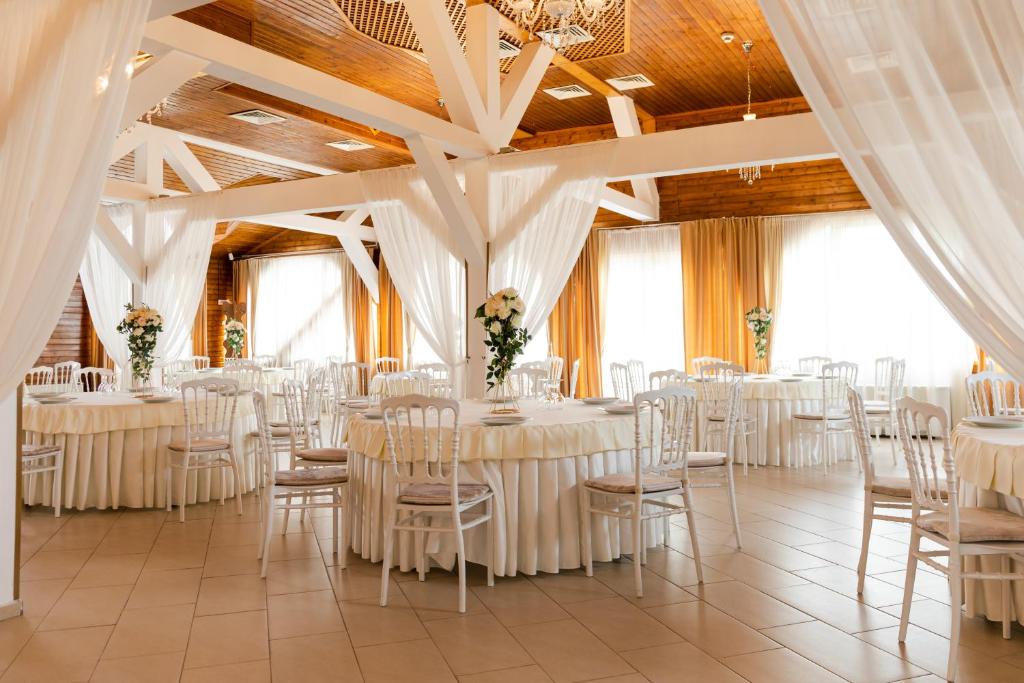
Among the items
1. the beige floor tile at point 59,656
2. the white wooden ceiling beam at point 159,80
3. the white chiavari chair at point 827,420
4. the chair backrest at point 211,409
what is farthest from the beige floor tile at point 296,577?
the white chiavari chair at point 827,420

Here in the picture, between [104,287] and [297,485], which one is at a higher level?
[104,287]

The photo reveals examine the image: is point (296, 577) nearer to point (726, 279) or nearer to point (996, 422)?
point (996, 422)

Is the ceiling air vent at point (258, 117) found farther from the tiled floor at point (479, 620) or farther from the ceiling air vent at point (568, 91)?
the tiled floor at point (479, 620)

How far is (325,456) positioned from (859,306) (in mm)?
7773

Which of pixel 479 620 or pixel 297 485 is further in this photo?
pixel 297 485

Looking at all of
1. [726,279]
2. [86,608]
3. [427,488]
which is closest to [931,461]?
[427,488]

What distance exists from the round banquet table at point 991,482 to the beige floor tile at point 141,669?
3.39 meters

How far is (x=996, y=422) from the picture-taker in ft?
13.4

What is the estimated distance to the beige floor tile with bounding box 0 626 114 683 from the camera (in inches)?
125

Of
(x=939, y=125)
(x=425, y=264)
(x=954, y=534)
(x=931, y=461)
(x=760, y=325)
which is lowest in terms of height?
(x=954, y=534)

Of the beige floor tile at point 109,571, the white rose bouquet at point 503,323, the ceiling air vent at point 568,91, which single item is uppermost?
the ceiling air vent at point 568,91

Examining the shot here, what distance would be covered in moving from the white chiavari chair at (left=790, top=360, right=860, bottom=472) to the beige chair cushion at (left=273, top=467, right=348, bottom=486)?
4828mm

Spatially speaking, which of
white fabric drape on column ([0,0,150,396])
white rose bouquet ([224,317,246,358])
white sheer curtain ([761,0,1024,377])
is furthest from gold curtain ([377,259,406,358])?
white sheer curtain ([761,0,1024,377])

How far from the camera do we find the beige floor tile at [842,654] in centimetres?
309
